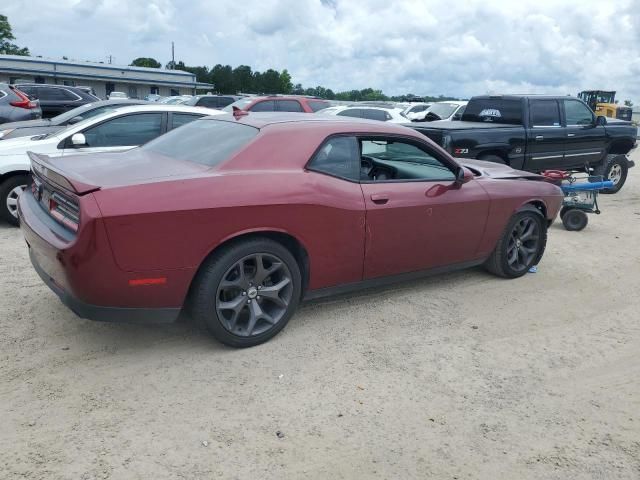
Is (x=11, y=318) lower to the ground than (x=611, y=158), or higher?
lower

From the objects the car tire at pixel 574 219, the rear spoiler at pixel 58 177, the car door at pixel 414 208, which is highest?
the rear spoiler at pixel 58 177

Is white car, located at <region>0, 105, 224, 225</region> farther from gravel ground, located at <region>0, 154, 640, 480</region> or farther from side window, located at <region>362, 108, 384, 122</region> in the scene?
side window, located at <region>362, 108, 384, 122</region>

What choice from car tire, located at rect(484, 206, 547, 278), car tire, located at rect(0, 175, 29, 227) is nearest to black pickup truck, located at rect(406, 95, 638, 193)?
car tire, located at rect(484, 206, 547, 278)

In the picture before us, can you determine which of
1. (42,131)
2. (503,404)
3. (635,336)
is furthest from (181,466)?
(42,131)

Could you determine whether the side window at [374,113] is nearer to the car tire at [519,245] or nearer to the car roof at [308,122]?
the car tire at [519,245]

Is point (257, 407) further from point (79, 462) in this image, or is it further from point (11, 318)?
point (11, 318)

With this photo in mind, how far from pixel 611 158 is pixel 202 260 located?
9.89m

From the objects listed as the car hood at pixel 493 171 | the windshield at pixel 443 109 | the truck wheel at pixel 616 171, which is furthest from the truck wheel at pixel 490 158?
the windshield at pixel 443 109

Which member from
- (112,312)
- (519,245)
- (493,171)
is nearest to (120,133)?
(112,312)

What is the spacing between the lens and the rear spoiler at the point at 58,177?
3195 millimetres

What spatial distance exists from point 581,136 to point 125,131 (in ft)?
25.8

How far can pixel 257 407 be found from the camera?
315 centimetres

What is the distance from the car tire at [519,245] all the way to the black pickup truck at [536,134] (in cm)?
292

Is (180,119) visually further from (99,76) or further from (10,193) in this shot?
(99,76)
